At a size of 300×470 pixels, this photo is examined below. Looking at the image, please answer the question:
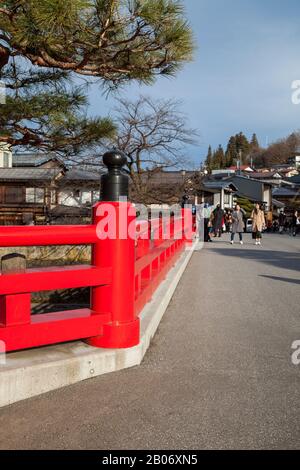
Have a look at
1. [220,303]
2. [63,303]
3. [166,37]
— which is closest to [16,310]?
[220,303]

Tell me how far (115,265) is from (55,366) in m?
0.74

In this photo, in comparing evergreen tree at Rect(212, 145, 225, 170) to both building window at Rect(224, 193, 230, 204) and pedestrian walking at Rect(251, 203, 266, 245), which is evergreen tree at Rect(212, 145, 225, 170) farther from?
pedestrian walking at Rect(251, 203, 266, 245)

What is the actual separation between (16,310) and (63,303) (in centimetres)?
711

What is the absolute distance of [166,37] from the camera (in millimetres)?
5227

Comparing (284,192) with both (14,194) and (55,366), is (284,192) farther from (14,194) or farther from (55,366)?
(55,366)

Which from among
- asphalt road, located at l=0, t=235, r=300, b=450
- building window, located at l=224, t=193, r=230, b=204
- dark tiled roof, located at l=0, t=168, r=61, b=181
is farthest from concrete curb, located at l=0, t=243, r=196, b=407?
building window, located at l=224, t=193, r=230, b=204

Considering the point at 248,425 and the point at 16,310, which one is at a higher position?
the point at 16,310

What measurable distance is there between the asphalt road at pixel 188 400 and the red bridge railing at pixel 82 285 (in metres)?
0.31

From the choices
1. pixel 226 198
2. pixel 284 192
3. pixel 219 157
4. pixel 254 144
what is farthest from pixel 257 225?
pixel 254 144

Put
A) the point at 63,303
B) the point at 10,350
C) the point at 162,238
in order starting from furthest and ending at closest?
1. the point at 63,303
2. the point at 162,238
3. the point at 10,350

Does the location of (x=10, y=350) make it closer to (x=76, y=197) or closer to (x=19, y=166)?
(x=76, y=197)

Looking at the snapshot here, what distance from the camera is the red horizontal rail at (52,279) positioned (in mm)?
2525

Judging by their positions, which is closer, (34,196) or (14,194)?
(34,196)

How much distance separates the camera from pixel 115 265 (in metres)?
3.00
